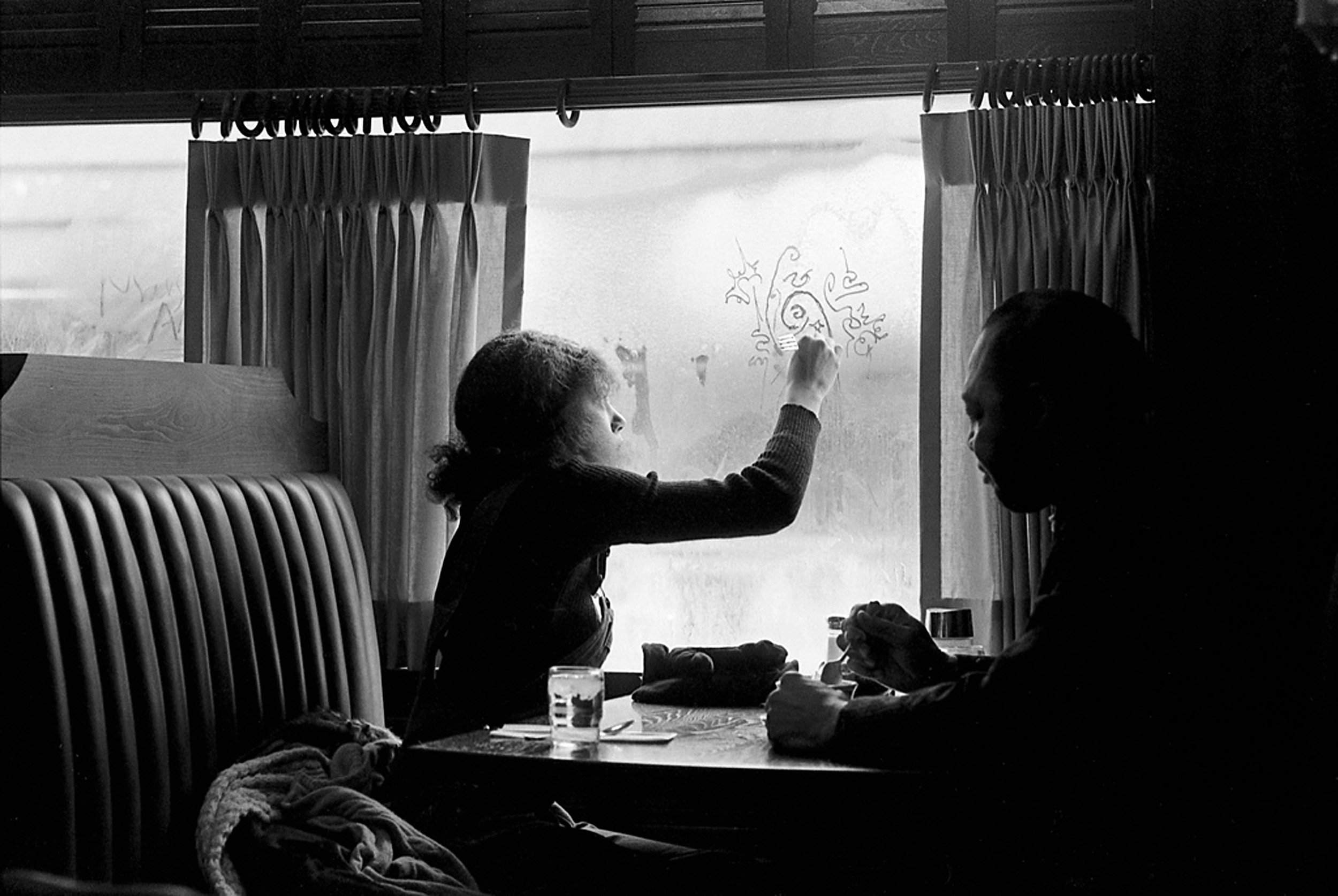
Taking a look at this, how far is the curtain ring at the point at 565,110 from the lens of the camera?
10.2 feet

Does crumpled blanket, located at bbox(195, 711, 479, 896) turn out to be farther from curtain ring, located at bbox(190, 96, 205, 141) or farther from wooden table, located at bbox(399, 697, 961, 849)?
curtain ring, located at bbox(190, 96, 205, 141)

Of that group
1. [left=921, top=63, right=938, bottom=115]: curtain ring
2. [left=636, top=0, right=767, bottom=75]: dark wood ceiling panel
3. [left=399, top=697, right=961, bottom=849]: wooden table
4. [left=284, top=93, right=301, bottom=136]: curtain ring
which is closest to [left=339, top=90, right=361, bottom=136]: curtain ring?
[left=284, top=93, right=301, bottom=136]: curtain ring

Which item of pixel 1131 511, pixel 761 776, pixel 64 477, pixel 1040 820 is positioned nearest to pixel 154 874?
pixel 64 477

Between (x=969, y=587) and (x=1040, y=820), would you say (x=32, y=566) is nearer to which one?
(x=1040, y=820)

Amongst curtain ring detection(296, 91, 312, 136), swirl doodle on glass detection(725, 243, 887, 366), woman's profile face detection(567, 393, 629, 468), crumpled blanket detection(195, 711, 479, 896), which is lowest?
crumpled blanket detection(195, 711, 479, 896)

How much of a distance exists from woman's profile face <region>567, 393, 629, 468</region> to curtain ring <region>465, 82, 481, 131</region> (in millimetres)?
988

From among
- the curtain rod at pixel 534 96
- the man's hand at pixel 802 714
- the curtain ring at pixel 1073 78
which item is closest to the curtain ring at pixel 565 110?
the curtain rod at pixel 534 96

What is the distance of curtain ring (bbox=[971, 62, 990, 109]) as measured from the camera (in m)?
2.92

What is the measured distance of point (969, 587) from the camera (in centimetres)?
292

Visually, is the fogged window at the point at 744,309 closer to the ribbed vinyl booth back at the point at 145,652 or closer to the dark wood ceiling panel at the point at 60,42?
the ribbed vinyl booth back at the point at 145,652

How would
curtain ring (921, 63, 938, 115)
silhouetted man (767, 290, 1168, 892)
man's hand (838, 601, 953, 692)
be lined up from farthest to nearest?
curtain ring (921, 63, 938, 115)
man's hand (838, 601, 953, 692)
silhouetted man (767, 290, 1168, 892)

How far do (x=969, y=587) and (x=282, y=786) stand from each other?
5.06ft

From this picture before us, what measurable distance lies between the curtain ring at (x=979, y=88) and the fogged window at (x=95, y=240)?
1935 millimetres

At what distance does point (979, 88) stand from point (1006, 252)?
1.21 feet
